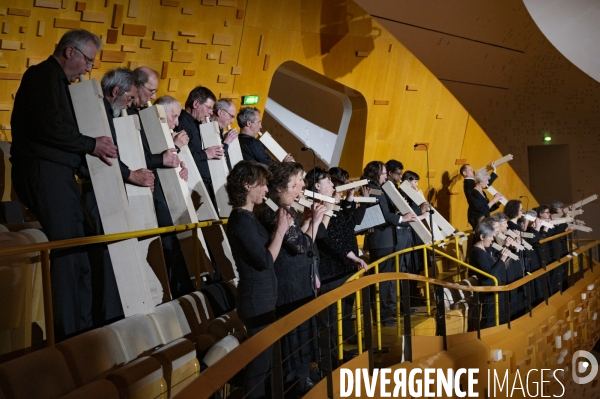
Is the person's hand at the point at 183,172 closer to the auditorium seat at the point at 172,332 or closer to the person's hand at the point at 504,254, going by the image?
the auditorium seat at the point at 172,332

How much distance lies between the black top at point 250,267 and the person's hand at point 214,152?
1467 millimetres

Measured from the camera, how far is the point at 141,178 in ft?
12.0

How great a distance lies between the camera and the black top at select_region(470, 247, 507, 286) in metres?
6.71

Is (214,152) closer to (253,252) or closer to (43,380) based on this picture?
(253,252)

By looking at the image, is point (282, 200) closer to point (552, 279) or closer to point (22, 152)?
point (22, 152)

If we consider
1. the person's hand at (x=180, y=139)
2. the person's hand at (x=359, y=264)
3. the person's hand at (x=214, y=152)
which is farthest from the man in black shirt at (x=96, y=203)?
the person's hand at (x=359, y=264)

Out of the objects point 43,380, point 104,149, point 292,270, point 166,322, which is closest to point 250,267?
point 292,270

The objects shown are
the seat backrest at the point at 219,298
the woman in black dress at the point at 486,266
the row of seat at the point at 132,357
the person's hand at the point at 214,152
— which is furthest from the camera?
the woman in black dress at the point at 486,266

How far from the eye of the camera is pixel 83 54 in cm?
338

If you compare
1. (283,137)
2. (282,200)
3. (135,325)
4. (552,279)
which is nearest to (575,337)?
(552,279)

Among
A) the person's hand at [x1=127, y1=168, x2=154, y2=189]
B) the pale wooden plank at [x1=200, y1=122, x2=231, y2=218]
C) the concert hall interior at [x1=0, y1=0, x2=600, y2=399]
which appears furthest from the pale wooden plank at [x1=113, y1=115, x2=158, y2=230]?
the pale wooden plank at [x1=200, y1=122, x2=231, y2=218]

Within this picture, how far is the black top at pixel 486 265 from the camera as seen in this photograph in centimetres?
671

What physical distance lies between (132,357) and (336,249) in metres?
1.95

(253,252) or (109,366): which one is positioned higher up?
Answer: (253,252)
